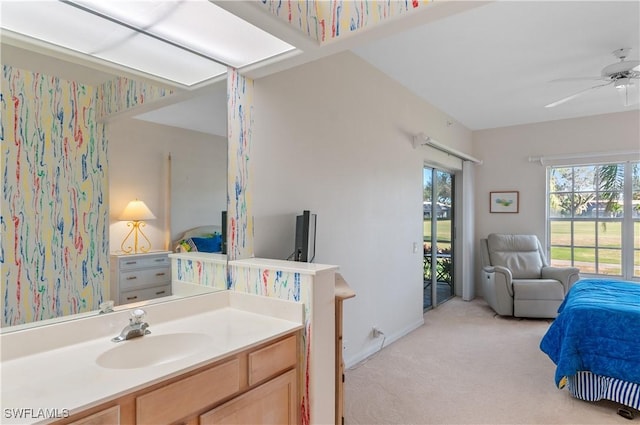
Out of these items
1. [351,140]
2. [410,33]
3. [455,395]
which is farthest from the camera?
[351,140]

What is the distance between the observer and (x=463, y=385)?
108 inches

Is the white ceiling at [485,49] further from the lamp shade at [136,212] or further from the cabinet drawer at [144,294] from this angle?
the cabinet drawer at [144,294]

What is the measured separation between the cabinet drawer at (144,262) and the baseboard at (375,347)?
1780mm

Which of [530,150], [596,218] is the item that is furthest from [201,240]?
[596,218]

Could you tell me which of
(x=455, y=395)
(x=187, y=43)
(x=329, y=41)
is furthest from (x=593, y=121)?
(x=187, y=43)

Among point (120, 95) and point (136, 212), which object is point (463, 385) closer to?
point (136, 212)

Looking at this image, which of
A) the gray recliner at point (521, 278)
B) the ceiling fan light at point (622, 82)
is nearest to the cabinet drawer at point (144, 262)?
the ceiling fan light at point (622, 82)

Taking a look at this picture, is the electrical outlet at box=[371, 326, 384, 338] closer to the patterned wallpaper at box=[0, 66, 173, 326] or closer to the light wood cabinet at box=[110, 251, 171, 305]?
the light wood cabinet at box=[110, 251, 171, 305]

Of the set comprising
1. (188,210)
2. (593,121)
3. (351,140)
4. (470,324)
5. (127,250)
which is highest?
(593,121)

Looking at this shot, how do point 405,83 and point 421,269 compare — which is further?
point 421,269

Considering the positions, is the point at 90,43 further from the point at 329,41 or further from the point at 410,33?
the point at 410,33

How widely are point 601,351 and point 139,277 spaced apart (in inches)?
115

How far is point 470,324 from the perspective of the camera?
433cm

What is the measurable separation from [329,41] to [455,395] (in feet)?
8.09
